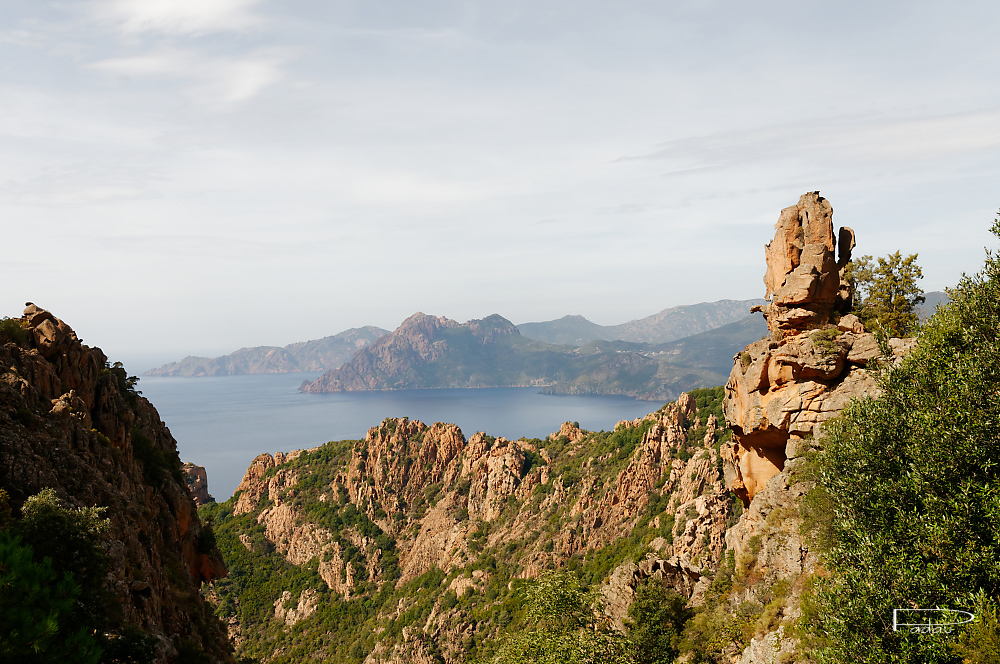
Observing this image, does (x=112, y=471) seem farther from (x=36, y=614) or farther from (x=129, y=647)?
(x=36, y=614)

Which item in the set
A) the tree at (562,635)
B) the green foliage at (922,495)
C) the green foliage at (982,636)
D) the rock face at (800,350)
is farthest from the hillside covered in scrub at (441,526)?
the green foliage at (982,636)

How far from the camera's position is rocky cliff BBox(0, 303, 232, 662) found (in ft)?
64.9

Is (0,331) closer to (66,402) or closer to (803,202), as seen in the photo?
(66,402)

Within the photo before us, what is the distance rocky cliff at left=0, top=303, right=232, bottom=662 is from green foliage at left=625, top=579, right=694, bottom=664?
79.4 ft

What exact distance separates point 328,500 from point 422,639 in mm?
60580

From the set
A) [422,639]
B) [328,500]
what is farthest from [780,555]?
[328,500]

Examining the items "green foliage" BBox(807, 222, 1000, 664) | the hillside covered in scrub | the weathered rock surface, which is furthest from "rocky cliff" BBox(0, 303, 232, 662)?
the weathered rock surface

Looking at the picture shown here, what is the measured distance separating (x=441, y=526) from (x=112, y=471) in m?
96.1

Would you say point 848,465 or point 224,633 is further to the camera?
point 224,633


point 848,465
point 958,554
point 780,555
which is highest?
point 848,465

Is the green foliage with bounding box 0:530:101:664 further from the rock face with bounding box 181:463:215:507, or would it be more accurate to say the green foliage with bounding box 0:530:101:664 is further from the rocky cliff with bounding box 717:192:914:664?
the rock face with bounding box 181:463:215:507

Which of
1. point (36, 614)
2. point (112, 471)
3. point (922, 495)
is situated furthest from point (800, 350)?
point (112, 471)

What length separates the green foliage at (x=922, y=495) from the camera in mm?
18188

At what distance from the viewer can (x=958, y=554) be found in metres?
18.2
